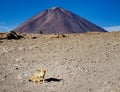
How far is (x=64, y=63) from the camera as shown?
14.3m

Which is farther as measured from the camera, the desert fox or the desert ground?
the desert fox

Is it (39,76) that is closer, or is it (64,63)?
(39,76)

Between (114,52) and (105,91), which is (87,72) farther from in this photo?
(114,52)

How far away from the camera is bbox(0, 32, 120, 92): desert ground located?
37.4 feet

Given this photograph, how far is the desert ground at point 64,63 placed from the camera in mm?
11406

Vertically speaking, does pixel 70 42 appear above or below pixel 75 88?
above

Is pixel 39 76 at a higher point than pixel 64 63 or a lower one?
lower

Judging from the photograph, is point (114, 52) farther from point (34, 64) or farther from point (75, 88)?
point (75, 88)

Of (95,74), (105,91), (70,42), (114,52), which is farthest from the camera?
(70,42)

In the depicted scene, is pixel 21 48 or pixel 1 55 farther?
pixel 21 48

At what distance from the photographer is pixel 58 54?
1619 cm

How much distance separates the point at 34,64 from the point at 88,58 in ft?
9.15

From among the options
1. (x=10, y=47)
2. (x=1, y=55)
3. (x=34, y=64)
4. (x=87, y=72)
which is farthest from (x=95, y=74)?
(x=10, y=47)

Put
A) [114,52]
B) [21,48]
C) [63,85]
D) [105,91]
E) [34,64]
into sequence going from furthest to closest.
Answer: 1. [21,48]
2. [114,52]
3. [34,64]
4. [63,85]
5. [105,91]
